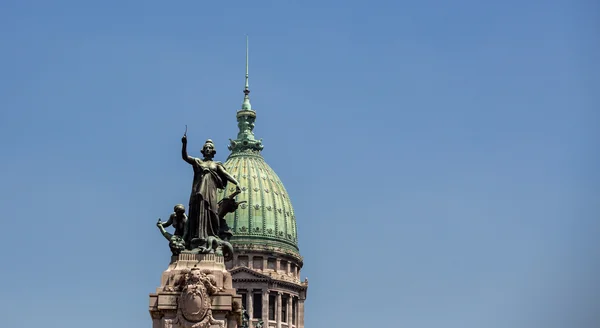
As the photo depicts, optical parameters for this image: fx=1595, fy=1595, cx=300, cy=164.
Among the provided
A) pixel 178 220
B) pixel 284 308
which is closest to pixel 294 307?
pixel 284 308

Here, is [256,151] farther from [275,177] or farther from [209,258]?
[209,258]

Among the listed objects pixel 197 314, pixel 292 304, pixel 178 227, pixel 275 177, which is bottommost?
pixel 197 314

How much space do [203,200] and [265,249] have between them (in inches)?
4396

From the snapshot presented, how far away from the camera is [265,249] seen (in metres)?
161

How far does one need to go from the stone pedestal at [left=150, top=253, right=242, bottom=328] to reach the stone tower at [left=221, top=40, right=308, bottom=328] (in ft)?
356

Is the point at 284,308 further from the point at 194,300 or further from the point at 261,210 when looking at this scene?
the point at 194,300

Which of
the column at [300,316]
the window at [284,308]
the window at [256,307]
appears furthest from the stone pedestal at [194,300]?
the column at [300,316]

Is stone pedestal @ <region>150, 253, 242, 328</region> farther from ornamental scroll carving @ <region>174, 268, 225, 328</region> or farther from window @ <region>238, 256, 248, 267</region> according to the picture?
window @ <region>238, 256, 248, 267</region>

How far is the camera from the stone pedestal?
47.5 metres

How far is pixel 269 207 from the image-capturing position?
16188 centimetres

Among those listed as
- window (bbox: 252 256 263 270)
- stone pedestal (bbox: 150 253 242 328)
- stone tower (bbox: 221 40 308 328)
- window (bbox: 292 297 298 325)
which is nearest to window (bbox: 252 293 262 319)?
stone tower (bbox: 221 40 308 328)

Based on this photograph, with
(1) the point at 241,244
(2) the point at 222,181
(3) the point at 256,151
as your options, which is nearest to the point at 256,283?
(1) the point at 241,244

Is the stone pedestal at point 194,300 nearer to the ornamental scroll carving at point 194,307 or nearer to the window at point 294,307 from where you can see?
the ornamental scroll carving at point 194,307

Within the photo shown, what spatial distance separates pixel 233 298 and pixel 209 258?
1.61m
